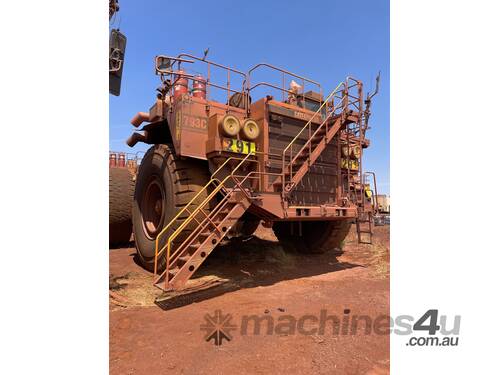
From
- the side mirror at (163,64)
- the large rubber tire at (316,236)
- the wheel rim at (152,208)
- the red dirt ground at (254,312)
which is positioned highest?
the side mirror at (163,64)

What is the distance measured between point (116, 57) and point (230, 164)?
129 inches

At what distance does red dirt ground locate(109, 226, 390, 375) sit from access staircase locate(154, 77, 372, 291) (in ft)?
2.32

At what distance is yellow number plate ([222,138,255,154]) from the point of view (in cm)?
768

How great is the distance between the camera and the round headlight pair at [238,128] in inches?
300

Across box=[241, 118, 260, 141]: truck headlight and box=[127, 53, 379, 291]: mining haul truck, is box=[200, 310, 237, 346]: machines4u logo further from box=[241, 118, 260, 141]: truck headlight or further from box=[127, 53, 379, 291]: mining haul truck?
box=[241, 118, 260, 141]: truck headlight

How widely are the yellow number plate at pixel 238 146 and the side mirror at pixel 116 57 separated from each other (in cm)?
254

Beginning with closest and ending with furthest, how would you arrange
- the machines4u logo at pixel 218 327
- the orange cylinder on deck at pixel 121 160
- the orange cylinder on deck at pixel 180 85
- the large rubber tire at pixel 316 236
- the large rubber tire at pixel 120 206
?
the machines4u logo at pixel 218 327 < the orange cylinder on deck at pixel 180 85 < the large rubber tire at pixel 316 236 < the large rubber tire at pixel 120 206 < the orange cylinder on deck at pixel 121 160

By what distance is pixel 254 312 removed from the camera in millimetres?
5660

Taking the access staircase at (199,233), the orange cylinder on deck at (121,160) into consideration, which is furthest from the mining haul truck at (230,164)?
the orange cylinder on deck at (121,160)

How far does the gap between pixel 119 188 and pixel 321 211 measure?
7.70 metres

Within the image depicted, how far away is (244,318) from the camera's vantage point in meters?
5.35

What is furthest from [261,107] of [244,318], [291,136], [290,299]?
[244,318]

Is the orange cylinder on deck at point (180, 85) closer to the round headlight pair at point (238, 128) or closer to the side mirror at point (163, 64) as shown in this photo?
the side mirror at point (163, 64)

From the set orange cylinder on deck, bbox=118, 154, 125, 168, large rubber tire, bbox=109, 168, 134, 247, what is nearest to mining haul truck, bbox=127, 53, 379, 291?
large rubber tire, bbox=109, 168, 134, 247
